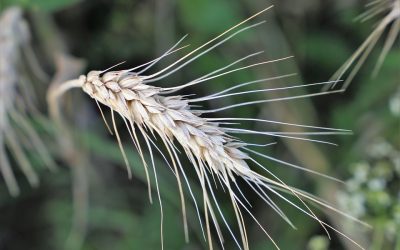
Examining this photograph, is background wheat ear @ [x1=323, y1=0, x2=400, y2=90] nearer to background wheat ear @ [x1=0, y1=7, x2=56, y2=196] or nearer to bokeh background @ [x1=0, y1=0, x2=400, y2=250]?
bokeh background @ [x1=0, y1=0, x2=400, y2=250]

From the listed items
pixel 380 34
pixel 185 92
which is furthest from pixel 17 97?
pixel 380 34

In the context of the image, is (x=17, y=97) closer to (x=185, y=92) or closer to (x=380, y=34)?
(x=185, y=92)

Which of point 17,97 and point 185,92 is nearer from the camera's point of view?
point 17,97

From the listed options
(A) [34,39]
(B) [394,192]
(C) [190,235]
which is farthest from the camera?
(A) [34,39]

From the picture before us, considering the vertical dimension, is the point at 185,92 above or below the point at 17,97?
below

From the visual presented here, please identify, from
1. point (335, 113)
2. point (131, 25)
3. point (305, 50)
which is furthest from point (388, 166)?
point (131, 25)

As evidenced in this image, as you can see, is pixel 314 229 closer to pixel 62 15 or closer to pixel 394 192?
pixel 394 192

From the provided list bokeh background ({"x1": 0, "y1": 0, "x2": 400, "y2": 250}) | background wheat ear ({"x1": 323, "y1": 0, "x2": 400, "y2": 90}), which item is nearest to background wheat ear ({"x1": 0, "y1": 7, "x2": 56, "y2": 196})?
bokeh background ({"x1": 0, "y1": 0, "x2": 400, "y2": 250})

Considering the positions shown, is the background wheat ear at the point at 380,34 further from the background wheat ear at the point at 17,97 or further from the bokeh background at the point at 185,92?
the background wheat ear at the point at 17,97
